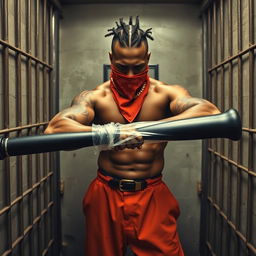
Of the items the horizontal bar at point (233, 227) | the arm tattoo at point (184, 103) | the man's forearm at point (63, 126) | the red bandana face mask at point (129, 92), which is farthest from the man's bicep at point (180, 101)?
the horizontal bar at point (233, 227)

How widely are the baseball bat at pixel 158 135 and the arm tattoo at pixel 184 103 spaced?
0.33 m

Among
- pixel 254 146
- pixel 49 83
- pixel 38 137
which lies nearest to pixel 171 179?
pixel 254 146

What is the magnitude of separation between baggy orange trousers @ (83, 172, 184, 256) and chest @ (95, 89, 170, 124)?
0.33 meters

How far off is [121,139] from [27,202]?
100 centimetres

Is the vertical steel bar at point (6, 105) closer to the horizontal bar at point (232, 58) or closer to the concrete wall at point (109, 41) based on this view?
the concrete wall at point (109, 41)

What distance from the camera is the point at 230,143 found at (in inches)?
69.2

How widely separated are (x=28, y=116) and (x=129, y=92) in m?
0.63

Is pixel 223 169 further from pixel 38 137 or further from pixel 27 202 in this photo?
pixel 38 137

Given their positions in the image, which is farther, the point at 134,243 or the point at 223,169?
the point at 223,169

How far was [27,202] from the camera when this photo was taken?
66.4 inches

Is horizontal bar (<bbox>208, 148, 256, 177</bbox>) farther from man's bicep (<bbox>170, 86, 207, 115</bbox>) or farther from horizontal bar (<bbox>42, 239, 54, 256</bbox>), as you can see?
horizontal bar (<bbox>42, 239, 54, 256</bbox>)

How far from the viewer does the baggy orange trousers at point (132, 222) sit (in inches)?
59.4

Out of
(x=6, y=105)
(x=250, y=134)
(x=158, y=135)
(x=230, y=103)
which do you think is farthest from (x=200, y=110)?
(x=6, y=105)

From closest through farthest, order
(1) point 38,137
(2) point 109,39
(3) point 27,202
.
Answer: (1) point 38,137
(3) point 27,202
(2) point 109,39
